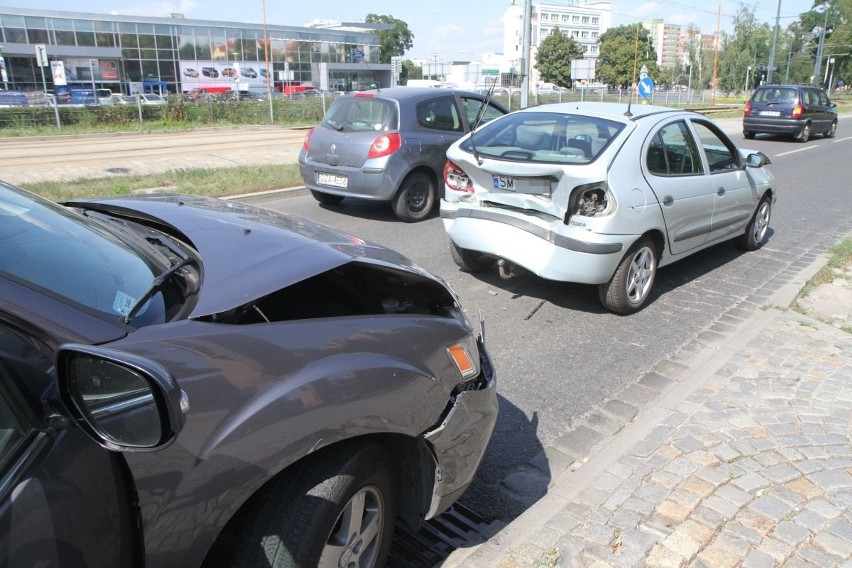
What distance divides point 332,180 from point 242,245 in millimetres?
7058

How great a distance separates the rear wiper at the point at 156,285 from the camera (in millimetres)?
1980

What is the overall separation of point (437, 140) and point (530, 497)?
6.91 meters

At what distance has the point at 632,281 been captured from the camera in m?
5.82

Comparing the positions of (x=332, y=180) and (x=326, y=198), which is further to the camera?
(x=326, y=198)

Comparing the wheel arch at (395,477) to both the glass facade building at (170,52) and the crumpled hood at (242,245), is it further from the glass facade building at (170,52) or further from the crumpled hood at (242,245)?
the glass facade building at (170,52)

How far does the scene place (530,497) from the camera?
337 cm

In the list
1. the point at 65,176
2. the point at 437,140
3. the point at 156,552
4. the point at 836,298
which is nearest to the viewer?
the point at 156,552

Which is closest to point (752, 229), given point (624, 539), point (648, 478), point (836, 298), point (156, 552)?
point (836, 298)

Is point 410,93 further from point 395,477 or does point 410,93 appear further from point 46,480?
point 46,480

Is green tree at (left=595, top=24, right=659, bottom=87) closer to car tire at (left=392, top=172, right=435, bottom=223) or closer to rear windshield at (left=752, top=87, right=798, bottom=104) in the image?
rear windshield at (left=752, top=87, right=798, bottom=104)

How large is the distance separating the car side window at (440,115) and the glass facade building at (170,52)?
37.1 meters

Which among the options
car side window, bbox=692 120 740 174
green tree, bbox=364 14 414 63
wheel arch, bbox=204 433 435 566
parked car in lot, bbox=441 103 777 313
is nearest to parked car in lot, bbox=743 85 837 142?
car side window, bbox=692 120 740 174

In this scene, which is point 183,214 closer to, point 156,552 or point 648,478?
point 156,552

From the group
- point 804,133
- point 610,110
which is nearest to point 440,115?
point 610,110
